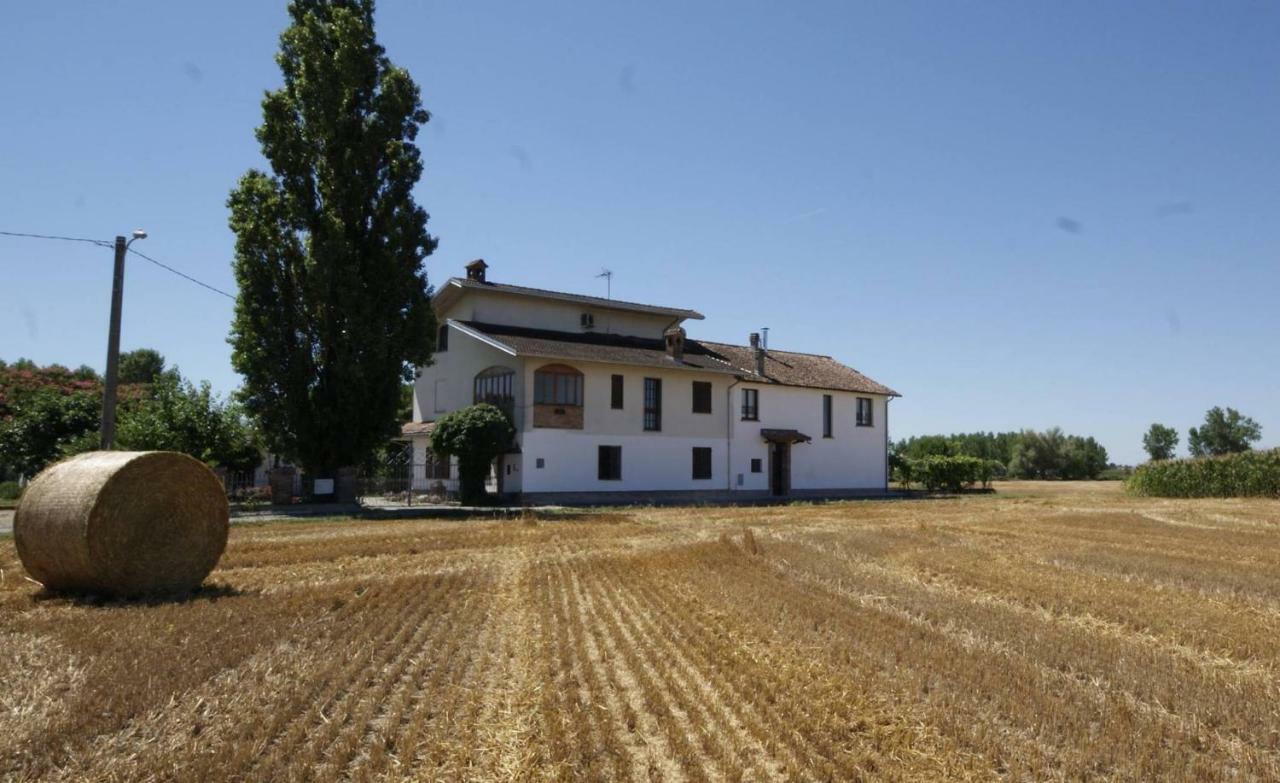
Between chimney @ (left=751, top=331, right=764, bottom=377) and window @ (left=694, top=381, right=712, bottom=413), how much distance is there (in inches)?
152

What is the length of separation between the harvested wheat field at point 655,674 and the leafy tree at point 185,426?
1800 centimetres

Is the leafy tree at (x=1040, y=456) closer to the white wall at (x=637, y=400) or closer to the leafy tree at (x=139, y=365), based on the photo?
the white wall at (x=637, y=400)

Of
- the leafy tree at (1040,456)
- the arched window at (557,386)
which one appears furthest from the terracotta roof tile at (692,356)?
the leafy tree at (1040,456)

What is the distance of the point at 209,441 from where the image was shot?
32.0m

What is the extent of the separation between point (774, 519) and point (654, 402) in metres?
14.1

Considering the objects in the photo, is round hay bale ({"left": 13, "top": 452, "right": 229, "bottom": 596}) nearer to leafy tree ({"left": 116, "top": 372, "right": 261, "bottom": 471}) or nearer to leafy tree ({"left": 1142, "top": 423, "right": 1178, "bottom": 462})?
leafy tree ({"left": 116, "top": 372, "right": 261, "bottom": 471})

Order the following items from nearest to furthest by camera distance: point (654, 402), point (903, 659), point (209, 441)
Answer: point (903, 659) → point (209, 441) → point (654, 402)

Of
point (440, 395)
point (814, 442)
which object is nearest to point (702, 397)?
point (814, 442)

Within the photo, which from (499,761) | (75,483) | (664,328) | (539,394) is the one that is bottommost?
(499,761)

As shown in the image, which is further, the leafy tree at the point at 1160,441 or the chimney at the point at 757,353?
the leafy tree at the point at 1160,441

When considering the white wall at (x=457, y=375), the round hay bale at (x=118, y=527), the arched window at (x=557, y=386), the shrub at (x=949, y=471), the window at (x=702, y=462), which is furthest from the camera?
the shrub at (x=949, y=471)

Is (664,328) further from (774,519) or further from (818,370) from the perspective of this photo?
(774,519)

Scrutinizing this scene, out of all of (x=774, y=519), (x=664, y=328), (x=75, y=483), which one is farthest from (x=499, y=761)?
(x=664, y=328)

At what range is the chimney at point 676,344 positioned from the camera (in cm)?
3994
